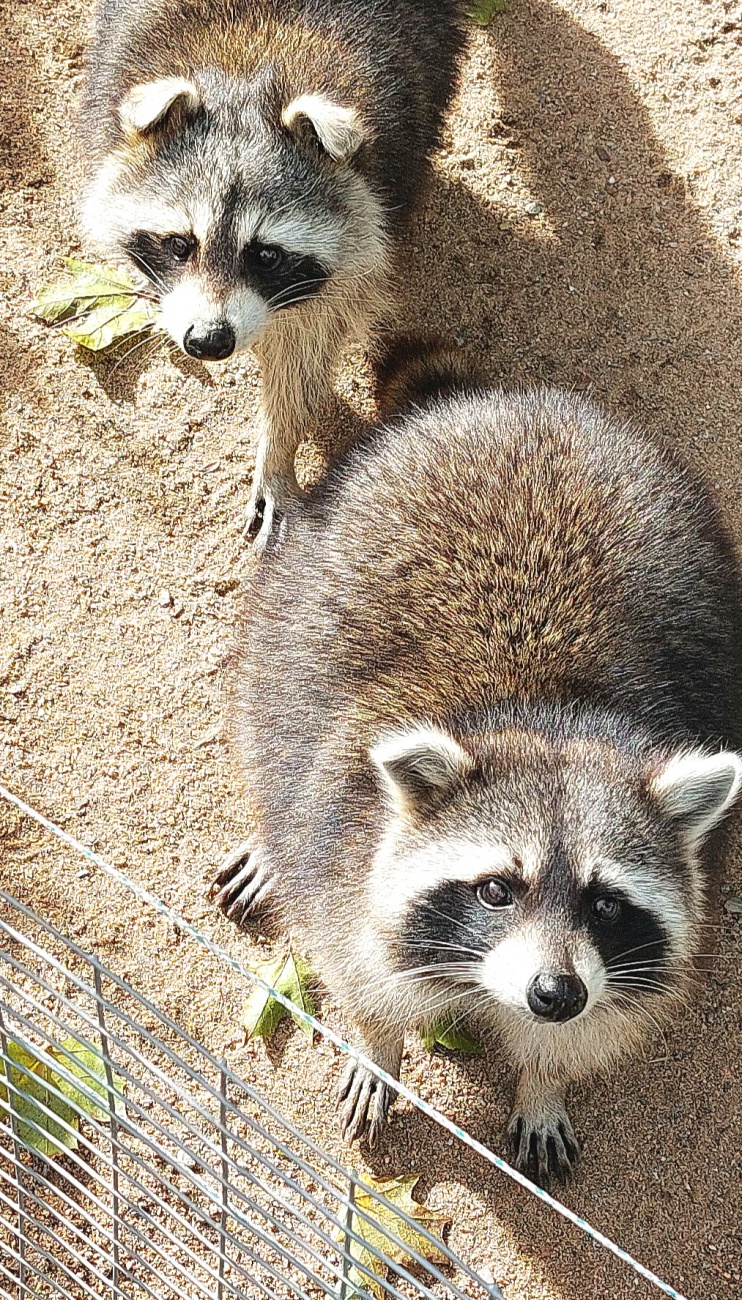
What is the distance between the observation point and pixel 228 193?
11.1 ft

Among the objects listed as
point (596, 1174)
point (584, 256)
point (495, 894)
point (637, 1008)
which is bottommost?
point (596, 1174)

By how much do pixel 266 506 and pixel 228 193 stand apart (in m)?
0.91

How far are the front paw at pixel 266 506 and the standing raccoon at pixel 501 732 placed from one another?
1.35 ft

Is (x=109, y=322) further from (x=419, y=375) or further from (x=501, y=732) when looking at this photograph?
(x=501, y=732)

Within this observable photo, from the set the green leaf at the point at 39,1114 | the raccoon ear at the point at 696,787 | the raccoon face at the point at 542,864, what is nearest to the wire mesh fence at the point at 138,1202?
the green leaf at the point at 39,1114

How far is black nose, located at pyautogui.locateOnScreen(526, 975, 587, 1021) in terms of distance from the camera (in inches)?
97.1

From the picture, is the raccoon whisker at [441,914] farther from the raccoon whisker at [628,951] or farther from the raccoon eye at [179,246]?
the raccoon eye at [179,246]

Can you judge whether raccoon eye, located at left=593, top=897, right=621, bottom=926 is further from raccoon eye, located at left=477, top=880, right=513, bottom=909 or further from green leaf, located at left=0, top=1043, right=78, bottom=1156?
green leaf, located at left=0, top=1043, right=78, bottom=1156

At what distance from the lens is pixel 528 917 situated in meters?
2.56

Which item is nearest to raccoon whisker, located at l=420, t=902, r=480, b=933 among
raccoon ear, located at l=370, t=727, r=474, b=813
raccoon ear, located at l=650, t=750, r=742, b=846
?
raccoon ear, located at l=370, t=727, r=474, b=813

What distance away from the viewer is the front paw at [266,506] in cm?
395

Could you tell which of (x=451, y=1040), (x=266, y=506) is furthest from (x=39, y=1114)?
(x=266, y=506)

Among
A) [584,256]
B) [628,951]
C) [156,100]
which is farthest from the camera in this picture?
[584,256]

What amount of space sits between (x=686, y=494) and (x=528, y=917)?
3.84ft
